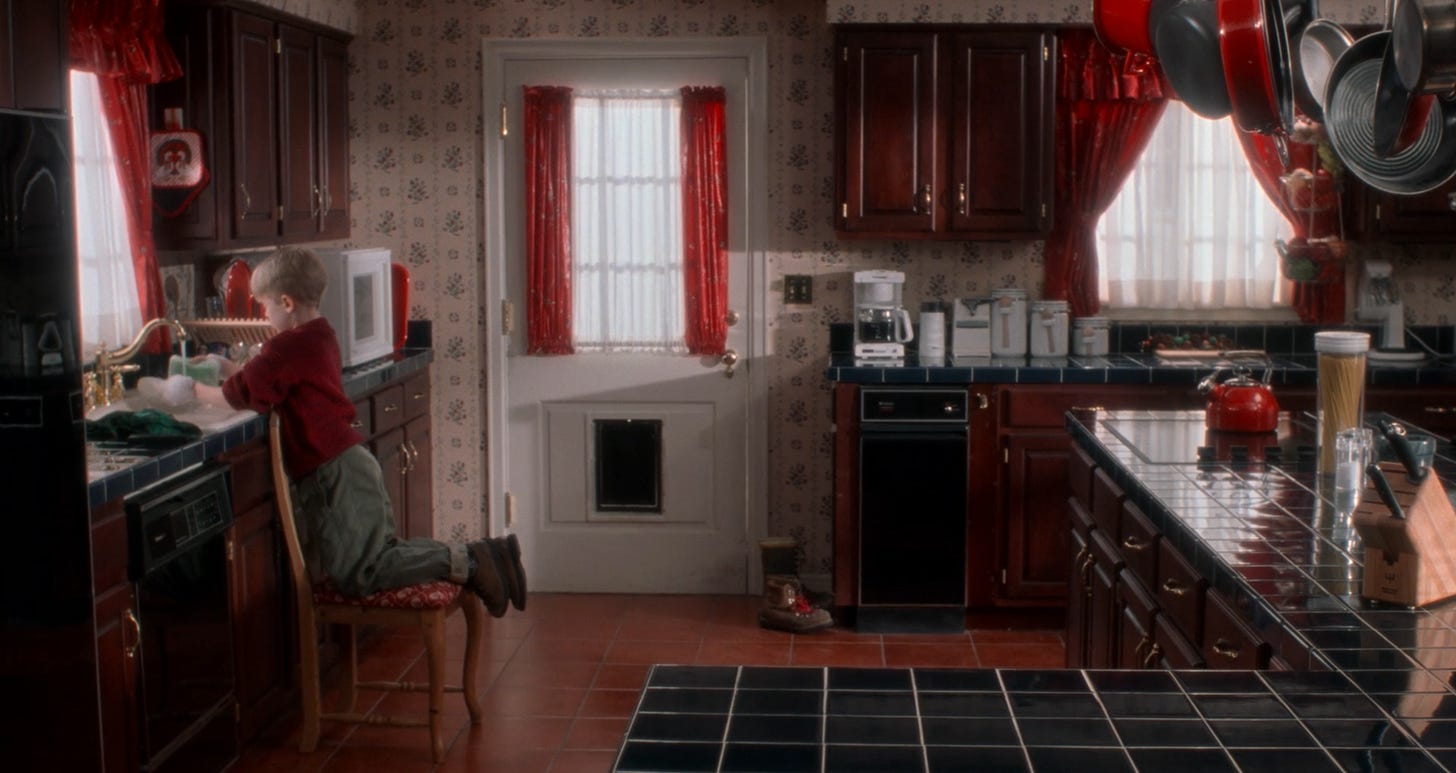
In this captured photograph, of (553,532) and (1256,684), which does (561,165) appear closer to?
(553,532)

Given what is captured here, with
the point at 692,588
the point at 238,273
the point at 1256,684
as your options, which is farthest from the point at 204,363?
the point at 1256,684

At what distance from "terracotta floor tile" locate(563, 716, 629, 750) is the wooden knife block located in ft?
7.78

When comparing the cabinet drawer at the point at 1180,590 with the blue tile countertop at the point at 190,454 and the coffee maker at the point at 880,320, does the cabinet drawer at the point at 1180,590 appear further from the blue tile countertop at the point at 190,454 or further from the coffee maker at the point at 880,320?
the coffee maker at the point at 880,320

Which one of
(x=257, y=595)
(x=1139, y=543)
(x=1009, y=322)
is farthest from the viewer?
(x=1009, y=322)

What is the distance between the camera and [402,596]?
4.09 meters

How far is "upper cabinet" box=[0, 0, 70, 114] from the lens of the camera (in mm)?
2605

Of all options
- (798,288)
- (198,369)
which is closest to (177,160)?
(198,369)

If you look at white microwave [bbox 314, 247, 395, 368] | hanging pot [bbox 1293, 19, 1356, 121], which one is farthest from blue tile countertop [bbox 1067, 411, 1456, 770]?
white microwave [bbox 314, 247, 395, 368]

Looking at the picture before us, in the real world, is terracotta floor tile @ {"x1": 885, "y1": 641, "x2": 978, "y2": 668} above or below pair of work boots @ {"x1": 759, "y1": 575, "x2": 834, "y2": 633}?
below

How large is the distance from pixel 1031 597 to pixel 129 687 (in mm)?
3086

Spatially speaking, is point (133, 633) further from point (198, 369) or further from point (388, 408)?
point (388, 408)

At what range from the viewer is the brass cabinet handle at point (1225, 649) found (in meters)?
2.59

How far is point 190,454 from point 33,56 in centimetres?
124

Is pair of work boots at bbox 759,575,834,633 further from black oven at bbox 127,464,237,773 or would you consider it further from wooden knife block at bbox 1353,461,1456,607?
wooden knife block at bbox 1353,461,1456,607
